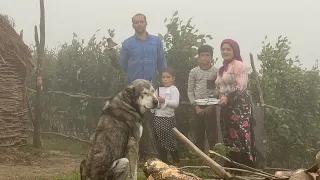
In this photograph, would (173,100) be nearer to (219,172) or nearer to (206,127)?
(206,127)

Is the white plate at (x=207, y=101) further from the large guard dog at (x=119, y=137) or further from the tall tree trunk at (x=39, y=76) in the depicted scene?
the tall tree trunk at (x=39, y=76)

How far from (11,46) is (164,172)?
7.60m

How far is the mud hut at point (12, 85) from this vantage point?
902 cm

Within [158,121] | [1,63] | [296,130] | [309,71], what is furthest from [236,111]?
[1,63]

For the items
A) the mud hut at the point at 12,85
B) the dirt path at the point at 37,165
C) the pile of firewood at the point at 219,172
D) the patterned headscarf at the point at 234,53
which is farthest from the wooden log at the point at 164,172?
the mud hut at the point at 12,85

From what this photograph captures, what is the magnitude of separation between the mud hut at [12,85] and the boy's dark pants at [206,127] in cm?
424

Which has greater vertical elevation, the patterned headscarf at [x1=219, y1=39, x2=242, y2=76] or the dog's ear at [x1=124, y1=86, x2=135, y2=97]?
the patterned headscarf at [x1=219, y1=39, x2=242, y2=76]

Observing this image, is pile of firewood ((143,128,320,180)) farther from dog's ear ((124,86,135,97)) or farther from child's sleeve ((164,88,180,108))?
child's sleeve ((164,88,180,108))

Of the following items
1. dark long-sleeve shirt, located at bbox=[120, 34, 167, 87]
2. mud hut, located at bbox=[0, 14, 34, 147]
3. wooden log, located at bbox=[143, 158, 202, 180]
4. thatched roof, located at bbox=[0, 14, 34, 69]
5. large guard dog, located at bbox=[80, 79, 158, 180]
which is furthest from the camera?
thatched roof, located at bbox=[0, 14, 34, 69]

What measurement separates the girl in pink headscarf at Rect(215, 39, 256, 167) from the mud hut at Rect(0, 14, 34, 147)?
16.4 ft

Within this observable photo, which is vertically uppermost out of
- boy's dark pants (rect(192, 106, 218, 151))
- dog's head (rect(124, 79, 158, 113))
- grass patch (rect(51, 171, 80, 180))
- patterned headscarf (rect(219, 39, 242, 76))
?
patterned headscarf (rect(219, 39, 242, 76))

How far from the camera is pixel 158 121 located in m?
7.48

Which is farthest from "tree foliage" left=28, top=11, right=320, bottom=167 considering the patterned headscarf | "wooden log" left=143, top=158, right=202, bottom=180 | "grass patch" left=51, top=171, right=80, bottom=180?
"wooden log" left=143, top=158, right=202, bottom=180

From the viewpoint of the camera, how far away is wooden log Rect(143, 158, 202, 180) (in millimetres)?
2588
